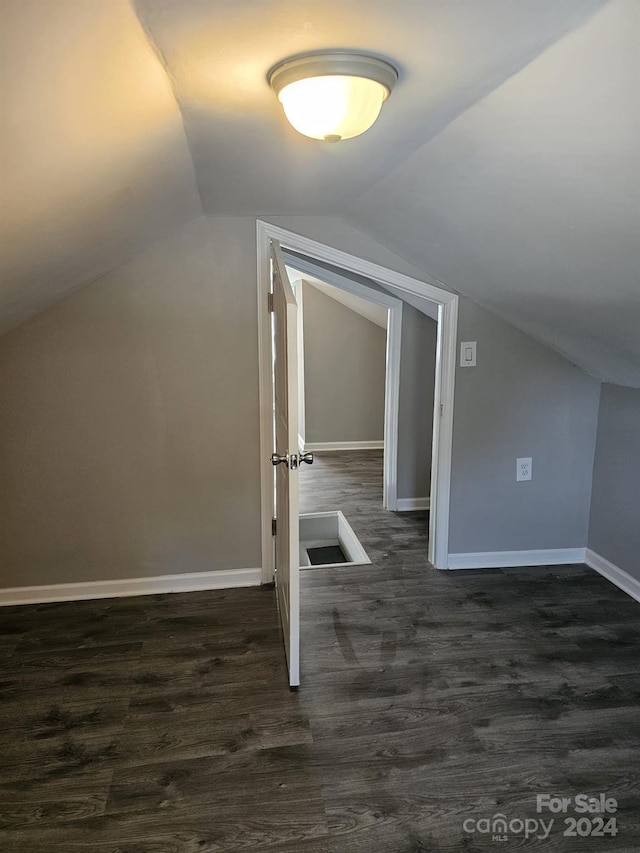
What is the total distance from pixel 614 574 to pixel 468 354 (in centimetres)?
142

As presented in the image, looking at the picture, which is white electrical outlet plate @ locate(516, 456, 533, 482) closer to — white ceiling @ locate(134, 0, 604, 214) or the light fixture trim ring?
white ceiling @ locate(134, 0, 604, 214)

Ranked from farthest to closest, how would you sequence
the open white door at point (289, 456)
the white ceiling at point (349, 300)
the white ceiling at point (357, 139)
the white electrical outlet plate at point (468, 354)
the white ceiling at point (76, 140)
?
the white ceiling at point (349, 300)
the white electrical outlet plate at point (468, 354)
the open white door at point (289, 456)
the white ceiling at point (357, 139)
the white ceiling at point (76, 140)

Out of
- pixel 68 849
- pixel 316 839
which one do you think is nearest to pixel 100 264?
pixel 68 849

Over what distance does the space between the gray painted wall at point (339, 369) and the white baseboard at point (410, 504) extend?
1.93 m

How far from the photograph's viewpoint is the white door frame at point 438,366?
292cm

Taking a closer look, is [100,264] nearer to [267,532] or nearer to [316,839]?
[267,532]

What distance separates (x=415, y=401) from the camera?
4.26m

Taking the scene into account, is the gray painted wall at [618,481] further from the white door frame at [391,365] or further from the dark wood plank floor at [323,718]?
the white door frame at [391,365]

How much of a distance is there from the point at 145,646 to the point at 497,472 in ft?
6.60

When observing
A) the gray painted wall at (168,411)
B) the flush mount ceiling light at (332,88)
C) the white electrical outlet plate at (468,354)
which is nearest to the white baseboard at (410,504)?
the gray painted wall at (168,411)

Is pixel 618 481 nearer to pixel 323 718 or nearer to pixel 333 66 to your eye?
pixel 323 718

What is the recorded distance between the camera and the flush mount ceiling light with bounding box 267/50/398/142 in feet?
4.01

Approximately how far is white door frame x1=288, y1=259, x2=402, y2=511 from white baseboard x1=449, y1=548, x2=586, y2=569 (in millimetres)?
1038

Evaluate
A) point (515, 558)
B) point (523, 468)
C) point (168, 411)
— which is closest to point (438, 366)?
point (523, 468)
